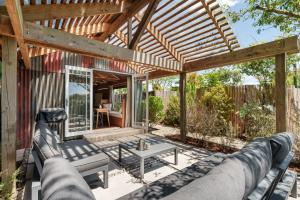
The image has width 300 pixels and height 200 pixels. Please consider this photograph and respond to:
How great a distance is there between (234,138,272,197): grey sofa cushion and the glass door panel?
5651 millimetres

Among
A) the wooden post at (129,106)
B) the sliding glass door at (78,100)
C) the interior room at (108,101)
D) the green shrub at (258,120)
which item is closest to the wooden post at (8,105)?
the sliding glass door at (78,100)

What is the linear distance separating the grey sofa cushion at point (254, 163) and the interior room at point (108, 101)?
6.40 metres

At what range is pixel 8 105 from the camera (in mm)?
2656

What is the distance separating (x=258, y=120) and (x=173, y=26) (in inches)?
153

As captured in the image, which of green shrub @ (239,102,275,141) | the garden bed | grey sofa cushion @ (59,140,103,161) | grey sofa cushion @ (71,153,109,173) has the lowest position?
the garden bed

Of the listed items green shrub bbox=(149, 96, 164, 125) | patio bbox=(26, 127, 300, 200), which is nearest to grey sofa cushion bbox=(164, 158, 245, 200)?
patio bbox=(26, 127, 300, 200)

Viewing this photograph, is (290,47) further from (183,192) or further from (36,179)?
(36,179)

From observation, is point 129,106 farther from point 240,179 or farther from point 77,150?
point 240,179

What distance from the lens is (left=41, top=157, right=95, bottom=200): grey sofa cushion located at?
97cm

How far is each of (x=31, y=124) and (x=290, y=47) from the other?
7.03 metres

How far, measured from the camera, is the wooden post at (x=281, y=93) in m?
3.62

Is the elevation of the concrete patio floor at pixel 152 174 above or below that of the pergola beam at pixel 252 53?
below

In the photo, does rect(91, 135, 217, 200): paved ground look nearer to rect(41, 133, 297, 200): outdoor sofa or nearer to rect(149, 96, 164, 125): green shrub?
rect(41, 133, 297, 200): outdoor sofa

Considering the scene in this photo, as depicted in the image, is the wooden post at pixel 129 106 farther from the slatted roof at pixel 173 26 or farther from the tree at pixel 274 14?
the tree at pixel 274 14
